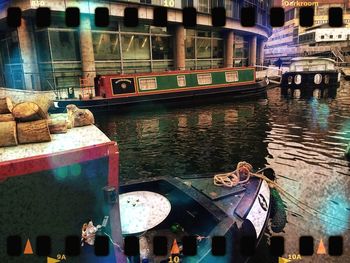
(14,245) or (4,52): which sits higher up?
(4,52)

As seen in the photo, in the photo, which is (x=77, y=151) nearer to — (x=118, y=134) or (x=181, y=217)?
(x=181, y=217)

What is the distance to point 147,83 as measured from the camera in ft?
65.7

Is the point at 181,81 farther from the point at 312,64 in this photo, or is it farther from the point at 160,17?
the point at 312,64

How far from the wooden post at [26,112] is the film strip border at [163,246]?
47.9 inches

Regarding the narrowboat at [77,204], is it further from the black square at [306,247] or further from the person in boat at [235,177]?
the black square at [306,247]

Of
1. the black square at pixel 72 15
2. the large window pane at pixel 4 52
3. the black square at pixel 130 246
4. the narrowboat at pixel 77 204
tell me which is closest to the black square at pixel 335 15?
the narrowboat at pixel 77 204

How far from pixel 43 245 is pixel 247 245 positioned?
118 inches

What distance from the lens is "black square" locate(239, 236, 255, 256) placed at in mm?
4156

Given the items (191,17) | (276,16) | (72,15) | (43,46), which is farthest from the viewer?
(43,46)

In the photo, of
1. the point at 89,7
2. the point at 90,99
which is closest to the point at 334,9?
the point at 90,99

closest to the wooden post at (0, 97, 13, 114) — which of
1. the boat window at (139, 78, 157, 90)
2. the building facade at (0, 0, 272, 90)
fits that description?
the boat window at (139, 78, 157, 90)

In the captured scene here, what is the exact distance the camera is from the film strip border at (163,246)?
269 cm

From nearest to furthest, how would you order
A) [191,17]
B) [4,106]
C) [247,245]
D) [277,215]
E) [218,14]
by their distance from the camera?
[4,106] → [247,245] → [218,14] → [277,215] → [191,17]

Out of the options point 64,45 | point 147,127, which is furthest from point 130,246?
point 64,45
